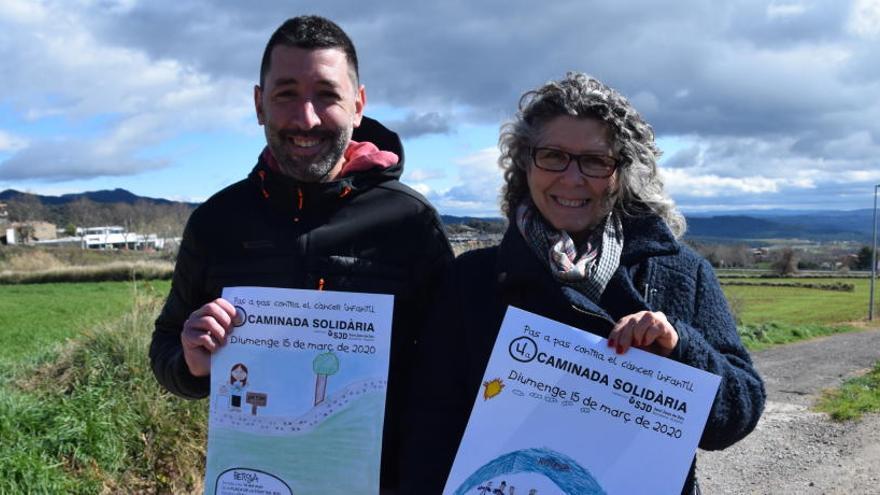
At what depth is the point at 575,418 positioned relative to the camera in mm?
2275

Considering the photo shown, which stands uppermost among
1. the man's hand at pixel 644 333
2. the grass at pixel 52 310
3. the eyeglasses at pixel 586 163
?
the eyeglasses at pixel 586 163

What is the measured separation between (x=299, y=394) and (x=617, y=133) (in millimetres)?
1389

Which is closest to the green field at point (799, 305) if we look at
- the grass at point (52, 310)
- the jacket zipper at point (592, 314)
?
the grass at point (52, 310)

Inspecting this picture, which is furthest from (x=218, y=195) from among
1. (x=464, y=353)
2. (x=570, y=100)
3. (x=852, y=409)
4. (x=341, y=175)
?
(x=852, y=409)

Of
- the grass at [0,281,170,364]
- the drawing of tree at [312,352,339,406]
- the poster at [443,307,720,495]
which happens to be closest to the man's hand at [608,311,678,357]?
the poster at [443,307,720,495]

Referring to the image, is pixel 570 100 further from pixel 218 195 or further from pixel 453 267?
pixel 218 195

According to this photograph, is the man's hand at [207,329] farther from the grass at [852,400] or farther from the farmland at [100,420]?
the grass at [852,400]

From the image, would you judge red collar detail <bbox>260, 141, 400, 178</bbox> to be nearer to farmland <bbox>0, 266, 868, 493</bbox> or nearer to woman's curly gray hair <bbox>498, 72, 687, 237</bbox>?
woman's curly gray hair <bbox>498, 72, 687, 237</bbox>

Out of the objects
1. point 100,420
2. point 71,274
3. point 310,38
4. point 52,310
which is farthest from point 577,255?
point 71,274

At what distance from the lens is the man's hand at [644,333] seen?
2150mm

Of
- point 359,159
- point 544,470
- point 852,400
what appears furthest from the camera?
point 852,400

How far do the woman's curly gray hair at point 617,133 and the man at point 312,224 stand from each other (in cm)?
55

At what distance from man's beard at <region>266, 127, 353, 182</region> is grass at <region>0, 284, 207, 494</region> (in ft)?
16.1

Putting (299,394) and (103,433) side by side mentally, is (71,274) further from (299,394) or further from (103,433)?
(299,394)
